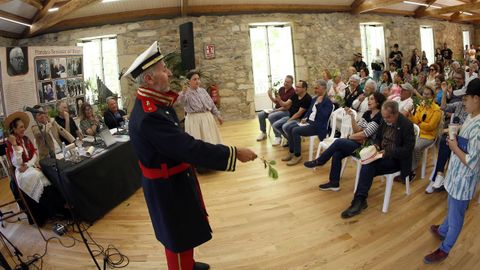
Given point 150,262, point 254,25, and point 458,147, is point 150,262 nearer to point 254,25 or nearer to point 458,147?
point 458,147

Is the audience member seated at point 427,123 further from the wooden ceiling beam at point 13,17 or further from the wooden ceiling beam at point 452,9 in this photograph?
the wooden ceiling beam at point 452,9

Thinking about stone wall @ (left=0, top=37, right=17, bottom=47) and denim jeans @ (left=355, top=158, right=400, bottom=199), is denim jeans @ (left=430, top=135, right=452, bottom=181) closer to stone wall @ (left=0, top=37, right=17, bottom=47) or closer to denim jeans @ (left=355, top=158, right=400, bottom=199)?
denim jeans @ (left=355, top=158, right=400, bottom=199)

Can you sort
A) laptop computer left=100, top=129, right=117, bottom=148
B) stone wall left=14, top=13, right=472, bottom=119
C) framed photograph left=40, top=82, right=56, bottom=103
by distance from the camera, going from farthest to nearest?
stone wall left=14, top=13, right=472, bottom=119
framed photograph left=40, top=82, right=56, bottom=103
laptop computer left=100, top=129, right=117, bottom=148

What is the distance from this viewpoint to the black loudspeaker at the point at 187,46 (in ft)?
23.1

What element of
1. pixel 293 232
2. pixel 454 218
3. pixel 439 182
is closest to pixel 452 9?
pixel 439 182

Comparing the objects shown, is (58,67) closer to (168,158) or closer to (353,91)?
(353,91)

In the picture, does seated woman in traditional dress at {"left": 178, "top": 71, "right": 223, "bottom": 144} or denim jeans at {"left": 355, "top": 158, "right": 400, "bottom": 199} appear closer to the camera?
denim jeans at {"left": 355, "top": 158, "right": 400, "bottom": 199}

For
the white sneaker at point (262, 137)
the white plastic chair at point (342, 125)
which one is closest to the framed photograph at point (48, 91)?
the white sneaker at point (262, 137)

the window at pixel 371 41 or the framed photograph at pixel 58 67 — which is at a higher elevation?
the window at pixel 371 41

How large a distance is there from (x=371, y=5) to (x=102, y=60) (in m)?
7.54

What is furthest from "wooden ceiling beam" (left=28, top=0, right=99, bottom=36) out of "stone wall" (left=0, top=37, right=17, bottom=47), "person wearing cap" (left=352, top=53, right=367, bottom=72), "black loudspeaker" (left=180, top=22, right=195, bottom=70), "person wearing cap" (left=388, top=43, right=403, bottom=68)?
"person wearing cap" (left=388, top=43, right=403, bottom=68)

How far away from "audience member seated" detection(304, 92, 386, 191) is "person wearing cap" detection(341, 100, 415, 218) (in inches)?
14.6

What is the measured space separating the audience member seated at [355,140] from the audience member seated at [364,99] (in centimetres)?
83

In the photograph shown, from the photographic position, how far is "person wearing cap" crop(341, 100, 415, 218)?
3.09 m
